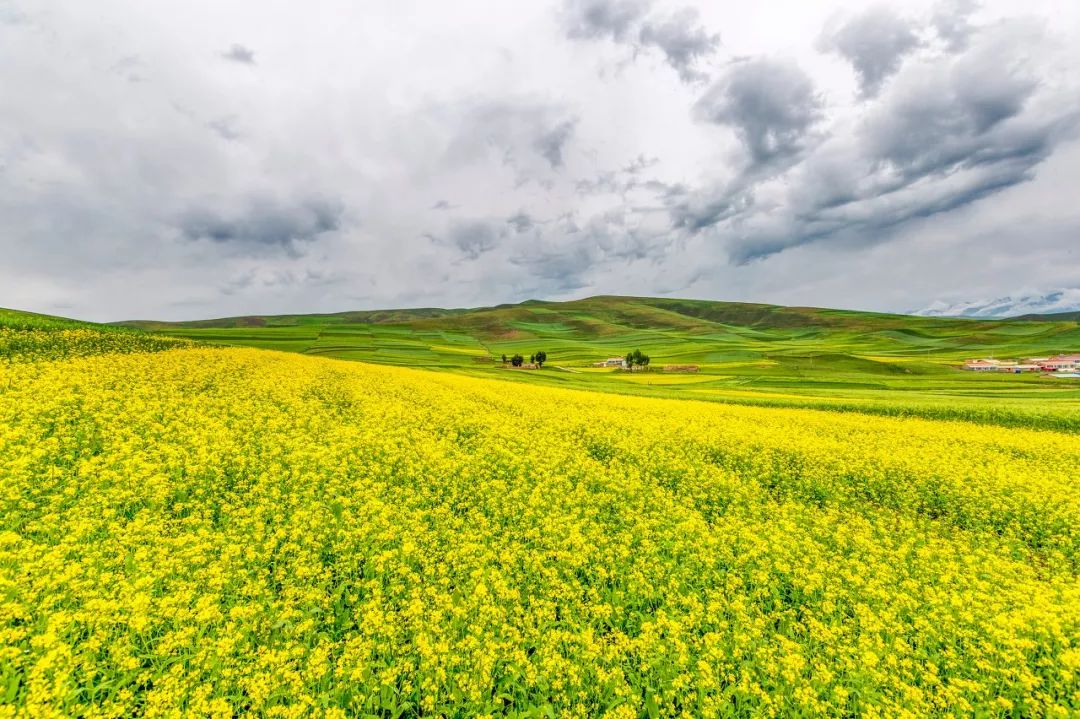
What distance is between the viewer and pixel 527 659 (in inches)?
225

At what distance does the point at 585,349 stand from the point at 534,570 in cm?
13736

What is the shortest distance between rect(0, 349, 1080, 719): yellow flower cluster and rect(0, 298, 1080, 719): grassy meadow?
0.19 feet

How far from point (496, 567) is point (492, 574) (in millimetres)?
567

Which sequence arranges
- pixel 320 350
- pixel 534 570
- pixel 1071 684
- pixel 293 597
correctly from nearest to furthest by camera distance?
pixel 1071 684
pixel 293 597
pixel 534 570
pixel 320 350

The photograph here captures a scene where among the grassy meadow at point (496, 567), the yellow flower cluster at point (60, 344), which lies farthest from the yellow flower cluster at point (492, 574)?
the yellow flower cluster at point (60, 344)

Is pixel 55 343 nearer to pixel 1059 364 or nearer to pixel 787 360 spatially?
pixel 787 360

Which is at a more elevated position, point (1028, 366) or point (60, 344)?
point (60, 344)

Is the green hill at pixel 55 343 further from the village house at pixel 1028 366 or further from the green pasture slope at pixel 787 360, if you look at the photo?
the village house at pixel 1028 366

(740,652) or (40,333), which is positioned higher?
(40,333)

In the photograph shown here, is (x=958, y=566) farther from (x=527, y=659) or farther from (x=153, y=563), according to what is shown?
(x=153, y=563)

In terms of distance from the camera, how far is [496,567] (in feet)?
26.0

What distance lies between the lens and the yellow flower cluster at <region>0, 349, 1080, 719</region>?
208 inches

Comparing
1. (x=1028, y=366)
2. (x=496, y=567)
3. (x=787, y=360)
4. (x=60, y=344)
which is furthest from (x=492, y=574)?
(x=1028, y=366)

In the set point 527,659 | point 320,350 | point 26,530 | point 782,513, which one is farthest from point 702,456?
point 320,350
